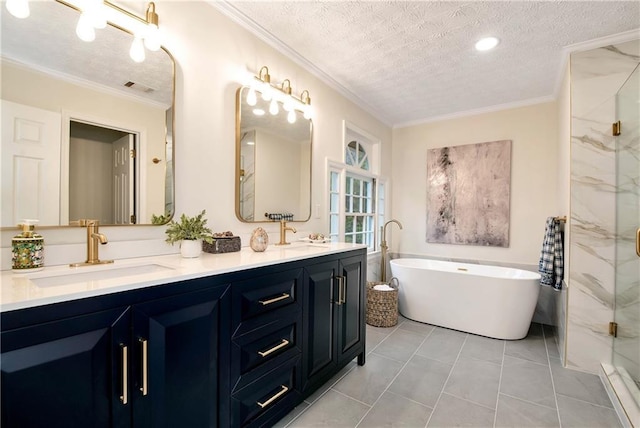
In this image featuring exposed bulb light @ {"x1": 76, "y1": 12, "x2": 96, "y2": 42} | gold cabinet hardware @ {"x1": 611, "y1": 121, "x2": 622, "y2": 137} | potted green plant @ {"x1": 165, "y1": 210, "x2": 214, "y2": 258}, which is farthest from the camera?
gold cabinet hardware @ {"x1": 611, "y1": 121, "x2": 622, "y2": 137}

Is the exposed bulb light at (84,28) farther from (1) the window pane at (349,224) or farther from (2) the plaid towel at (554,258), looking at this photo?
(2) the plaid towel at (554,258)

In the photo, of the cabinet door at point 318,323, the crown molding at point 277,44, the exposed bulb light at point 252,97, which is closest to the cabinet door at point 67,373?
the cabinet door at point 318,323

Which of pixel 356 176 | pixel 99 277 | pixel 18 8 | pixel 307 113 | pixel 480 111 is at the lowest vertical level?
pixel 99 277

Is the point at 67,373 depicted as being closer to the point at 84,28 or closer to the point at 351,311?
the point at 84,28

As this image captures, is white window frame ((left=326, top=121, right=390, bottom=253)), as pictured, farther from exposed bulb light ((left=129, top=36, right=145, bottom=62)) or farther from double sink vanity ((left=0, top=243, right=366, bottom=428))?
exposed bulb light ((left=129, top=36, right=145, bottom=62))

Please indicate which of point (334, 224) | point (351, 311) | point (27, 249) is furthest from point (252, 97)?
point (351, 311)

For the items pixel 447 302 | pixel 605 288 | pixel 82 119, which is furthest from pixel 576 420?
pixel 82 119

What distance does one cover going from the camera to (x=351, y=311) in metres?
2.14

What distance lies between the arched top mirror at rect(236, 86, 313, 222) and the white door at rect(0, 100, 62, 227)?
3.15ft

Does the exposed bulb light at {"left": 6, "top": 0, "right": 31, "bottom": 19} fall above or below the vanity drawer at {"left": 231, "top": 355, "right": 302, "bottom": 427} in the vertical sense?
above

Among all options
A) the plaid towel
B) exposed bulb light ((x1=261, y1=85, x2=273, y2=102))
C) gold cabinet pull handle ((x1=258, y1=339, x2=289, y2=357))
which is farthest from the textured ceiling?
gold cabinet pull handle ((x1=258, y1=339, x2=289, y2=357))

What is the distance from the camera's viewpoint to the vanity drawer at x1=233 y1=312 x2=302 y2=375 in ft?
4.34

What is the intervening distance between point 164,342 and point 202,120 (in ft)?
4.27

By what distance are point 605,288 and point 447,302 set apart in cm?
127
